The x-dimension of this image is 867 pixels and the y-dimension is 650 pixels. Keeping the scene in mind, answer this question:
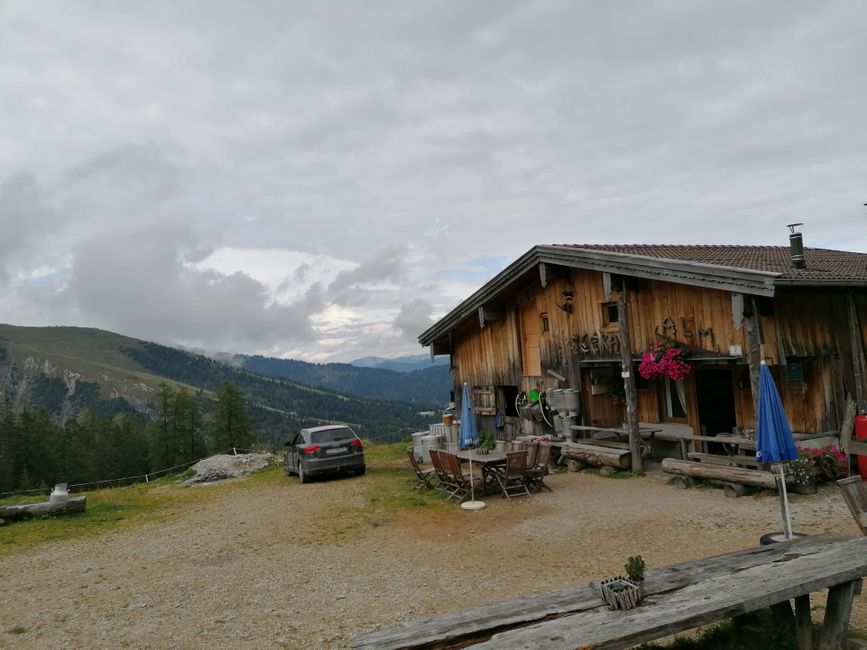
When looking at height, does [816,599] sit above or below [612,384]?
below

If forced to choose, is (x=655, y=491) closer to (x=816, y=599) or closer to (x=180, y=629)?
(x=816, y=599)

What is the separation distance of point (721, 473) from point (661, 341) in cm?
308

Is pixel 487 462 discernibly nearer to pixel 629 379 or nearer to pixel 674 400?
pixel 629 379

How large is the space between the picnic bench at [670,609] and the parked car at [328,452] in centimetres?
1138

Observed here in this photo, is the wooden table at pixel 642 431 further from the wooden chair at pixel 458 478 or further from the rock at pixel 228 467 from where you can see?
the rock at pixel 228 467

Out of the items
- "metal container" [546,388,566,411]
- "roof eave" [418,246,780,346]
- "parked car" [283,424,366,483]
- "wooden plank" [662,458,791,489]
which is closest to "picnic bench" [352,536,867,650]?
"wooden plank" [662,458,791,489]

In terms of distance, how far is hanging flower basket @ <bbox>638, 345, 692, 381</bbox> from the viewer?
11.8m

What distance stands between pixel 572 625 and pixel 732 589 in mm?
1233

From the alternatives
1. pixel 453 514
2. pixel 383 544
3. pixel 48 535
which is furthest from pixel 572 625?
pixel 48 535

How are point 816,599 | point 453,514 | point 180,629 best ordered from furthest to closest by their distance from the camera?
point 453,514, point 180,629, point 816,599

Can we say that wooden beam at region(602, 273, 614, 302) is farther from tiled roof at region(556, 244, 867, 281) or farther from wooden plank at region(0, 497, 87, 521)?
wooden plank at region(0, 497, 87, 521)

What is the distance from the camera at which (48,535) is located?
11.4 meters

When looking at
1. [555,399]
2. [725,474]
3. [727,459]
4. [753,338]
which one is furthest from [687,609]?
[555,399]

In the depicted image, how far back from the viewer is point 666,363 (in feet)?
39.2
